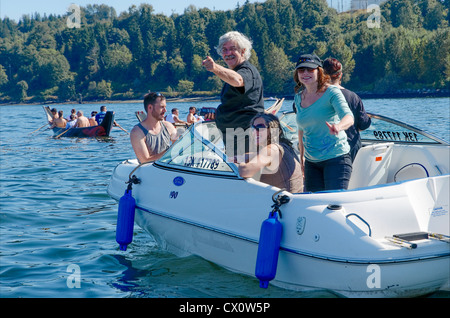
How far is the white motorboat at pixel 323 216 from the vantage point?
356cm

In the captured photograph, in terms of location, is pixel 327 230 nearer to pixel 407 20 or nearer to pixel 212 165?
pixel 212 165

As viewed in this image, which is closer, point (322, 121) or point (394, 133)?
point (322, 121)

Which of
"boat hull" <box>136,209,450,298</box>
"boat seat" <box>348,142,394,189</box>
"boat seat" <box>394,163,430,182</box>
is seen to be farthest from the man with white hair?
"boat seat" <box>394,163,430,182</box>

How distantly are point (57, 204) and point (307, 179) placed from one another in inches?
210

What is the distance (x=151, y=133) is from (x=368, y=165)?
229 centimetres

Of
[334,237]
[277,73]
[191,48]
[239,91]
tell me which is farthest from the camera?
[191,48]

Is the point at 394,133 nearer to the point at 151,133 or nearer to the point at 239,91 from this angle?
the point at 239,91

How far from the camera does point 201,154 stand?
4.95 m

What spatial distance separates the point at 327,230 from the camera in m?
3.67

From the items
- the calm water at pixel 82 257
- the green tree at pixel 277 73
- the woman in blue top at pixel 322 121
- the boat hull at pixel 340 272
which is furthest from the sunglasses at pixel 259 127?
the green tree at pixel 277 73

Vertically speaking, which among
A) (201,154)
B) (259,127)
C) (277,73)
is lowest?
(201,154)

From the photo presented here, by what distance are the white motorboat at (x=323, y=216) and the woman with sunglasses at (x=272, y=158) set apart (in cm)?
15

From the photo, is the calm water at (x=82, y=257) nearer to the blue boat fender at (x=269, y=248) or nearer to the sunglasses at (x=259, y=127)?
the blue boat fender at (x=269, y=248)

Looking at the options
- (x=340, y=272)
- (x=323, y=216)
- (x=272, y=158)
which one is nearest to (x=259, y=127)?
(x=272, y=158)
